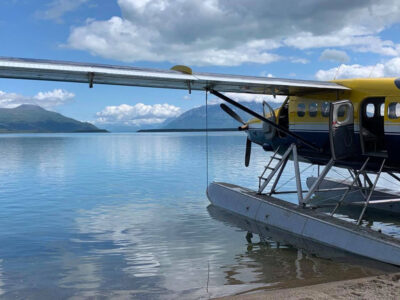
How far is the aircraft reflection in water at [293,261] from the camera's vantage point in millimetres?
6561

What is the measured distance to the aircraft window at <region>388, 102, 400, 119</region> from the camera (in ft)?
26.6

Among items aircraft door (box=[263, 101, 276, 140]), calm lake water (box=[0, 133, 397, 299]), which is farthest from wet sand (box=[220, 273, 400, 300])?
aircraft door (box=[263, 101, 276, 140])

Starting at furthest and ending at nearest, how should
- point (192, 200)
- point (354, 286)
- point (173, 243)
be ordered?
point (192, 200)
point (173, 243)
point (354, 286)

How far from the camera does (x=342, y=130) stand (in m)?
8.96

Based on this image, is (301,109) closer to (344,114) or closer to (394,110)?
(344,114)

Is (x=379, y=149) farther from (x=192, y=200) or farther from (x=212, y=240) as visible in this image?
(x=192, y=200)

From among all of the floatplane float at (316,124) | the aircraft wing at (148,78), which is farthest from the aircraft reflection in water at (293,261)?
the aircraft wing at (148,78)

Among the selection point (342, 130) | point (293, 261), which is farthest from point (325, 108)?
point (293, 261)

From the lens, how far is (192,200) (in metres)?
14.8

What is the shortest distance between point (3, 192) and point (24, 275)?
11135mm

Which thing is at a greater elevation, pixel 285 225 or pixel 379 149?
pixel 379 149

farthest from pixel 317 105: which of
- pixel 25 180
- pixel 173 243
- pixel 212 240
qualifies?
pixel 25 180

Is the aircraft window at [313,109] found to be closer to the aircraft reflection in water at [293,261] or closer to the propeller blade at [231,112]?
the propeller blade at [231,112]

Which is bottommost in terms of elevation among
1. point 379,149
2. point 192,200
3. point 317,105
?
point 192,200
